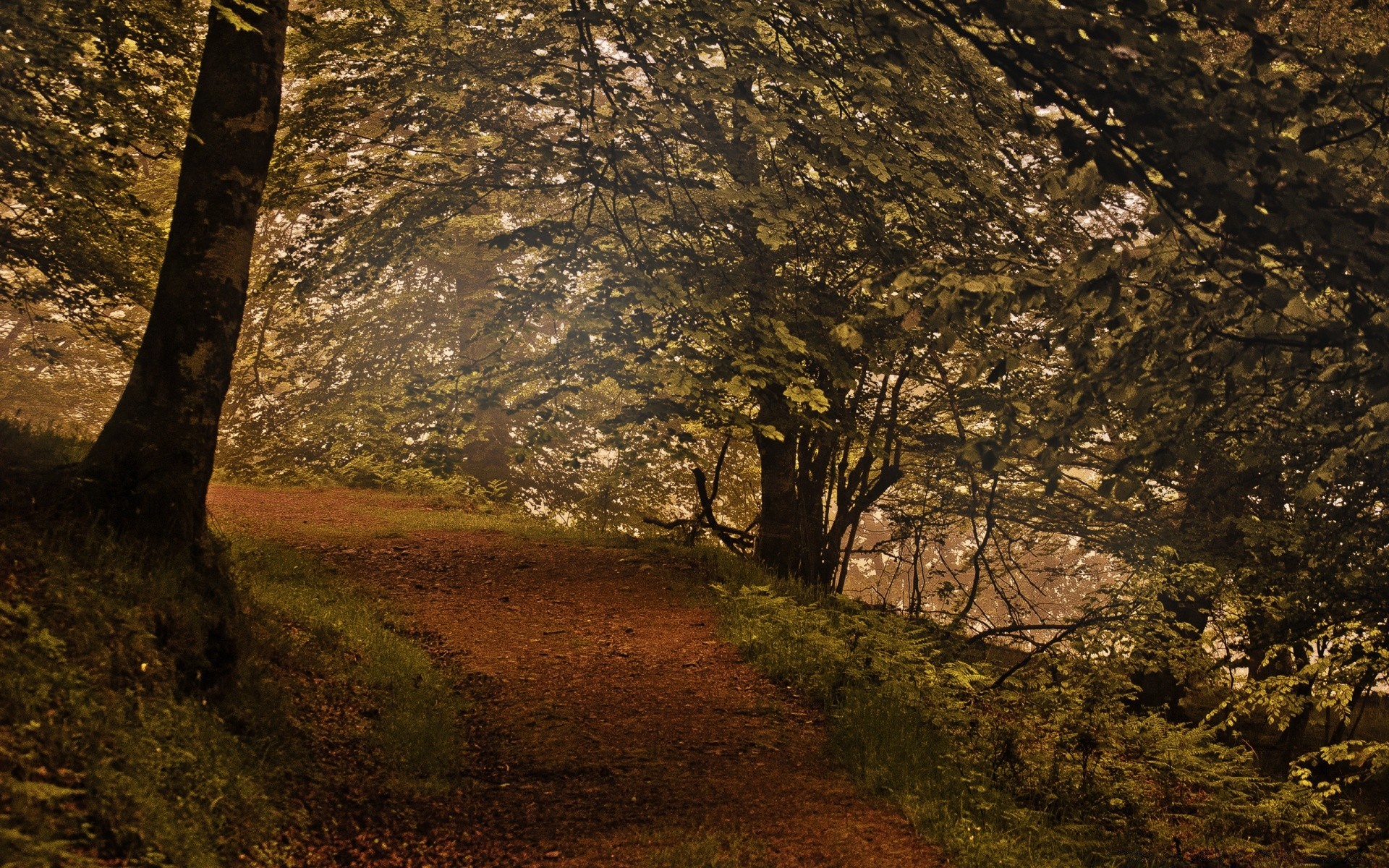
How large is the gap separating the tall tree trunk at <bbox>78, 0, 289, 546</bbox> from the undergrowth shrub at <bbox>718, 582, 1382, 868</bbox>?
531 cm

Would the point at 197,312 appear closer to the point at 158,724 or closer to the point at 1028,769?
the point at 158,724

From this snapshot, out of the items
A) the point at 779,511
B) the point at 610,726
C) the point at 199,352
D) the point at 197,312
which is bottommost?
the point at 610,726

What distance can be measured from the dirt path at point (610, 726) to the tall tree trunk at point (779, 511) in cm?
174

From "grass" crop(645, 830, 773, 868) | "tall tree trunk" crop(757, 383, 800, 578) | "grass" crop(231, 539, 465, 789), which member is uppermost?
"tall tree trunk" crop(757, 383, 800, 578)

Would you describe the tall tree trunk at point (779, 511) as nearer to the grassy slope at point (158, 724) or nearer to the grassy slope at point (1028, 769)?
the grassy slope at point (1028, 769)

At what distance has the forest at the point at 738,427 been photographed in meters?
4.78

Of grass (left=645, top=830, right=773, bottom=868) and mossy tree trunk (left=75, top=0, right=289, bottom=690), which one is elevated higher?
mossy tree trunk (left=75, top=0, right=289, bottom=690)

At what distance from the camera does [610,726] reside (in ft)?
24.5

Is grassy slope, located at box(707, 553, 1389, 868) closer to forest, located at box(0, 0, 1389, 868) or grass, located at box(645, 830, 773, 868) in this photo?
forest, located at box(0, 0, 1389, 868)

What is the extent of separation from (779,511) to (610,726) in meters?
6.33

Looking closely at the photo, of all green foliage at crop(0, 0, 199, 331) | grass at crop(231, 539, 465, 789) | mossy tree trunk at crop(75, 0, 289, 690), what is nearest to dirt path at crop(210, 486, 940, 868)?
grass at crop(231, 539, 465, 789)

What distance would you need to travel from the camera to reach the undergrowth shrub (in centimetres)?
638

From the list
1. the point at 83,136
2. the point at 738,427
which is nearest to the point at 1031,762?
the point at 738,427

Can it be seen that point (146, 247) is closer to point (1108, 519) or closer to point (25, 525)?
point (25, 525)
